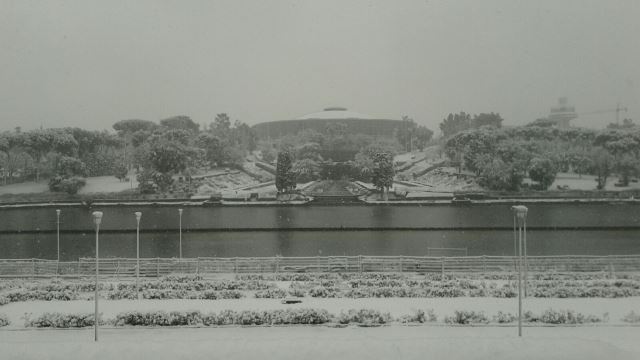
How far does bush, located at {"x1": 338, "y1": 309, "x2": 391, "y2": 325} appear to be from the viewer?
534 inches

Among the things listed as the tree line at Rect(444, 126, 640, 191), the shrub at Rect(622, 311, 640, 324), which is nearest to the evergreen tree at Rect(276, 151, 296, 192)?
the tree line at Rect(444, 126, 640, 191)

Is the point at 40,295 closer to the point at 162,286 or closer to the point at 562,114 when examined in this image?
the point at 162,286

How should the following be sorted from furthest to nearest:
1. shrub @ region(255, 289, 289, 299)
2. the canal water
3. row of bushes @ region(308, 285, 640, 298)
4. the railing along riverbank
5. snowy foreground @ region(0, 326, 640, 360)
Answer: the canal water
the railing along riverbank
shrub @ region(255, 289, 289, 299)
row of bushes @ region(308, 285, 640, 298)
snowy foreground @ region(0, 326, 640, 360)

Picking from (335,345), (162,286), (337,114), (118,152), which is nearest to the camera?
(335,345)

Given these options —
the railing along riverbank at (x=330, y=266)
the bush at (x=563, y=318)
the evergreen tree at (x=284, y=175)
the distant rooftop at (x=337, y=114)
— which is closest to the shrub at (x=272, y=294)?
the railing along riverbank at (x=330, y=266)

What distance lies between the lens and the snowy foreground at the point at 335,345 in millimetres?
10406

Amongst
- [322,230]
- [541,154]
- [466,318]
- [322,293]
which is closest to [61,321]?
[322,293]

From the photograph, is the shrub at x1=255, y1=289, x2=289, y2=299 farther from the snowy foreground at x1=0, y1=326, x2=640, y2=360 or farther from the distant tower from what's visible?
the distant tower

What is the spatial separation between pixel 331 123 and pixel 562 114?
97.9 feet

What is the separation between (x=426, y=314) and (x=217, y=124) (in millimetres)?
36060

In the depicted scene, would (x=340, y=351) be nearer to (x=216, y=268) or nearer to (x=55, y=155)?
(x=216, y=268)

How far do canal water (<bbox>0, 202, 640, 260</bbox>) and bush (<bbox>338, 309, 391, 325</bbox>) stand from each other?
15365 millimetres

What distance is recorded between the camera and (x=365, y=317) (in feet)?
44.7

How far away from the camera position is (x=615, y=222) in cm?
3450
